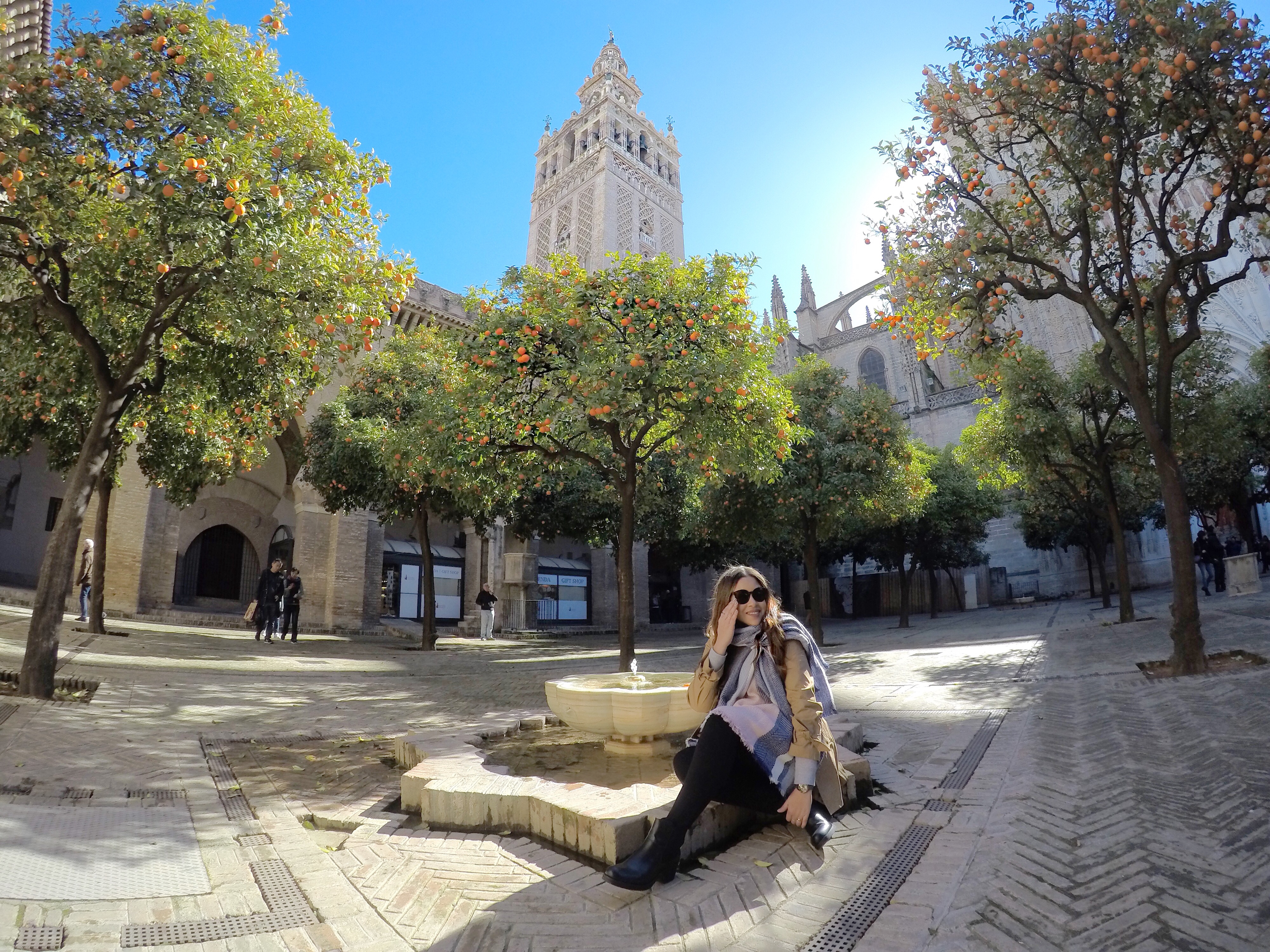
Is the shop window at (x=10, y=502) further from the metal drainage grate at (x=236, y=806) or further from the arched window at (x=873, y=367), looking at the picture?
the arched window at (x=873, y=367)

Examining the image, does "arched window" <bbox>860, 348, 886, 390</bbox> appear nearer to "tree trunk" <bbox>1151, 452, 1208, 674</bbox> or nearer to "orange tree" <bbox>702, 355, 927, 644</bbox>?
"orange tree" <bbox>702, 355, 927, 644</bbox>

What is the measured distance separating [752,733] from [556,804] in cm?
111

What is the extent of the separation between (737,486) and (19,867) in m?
14.1

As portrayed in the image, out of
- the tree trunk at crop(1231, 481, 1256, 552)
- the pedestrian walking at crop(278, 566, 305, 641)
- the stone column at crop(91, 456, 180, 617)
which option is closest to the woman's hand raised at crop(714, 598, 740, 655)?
the pedestrian walking at crop(278, 566, 305, 641)

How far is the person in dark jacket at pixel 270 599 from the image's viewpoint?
652 inches

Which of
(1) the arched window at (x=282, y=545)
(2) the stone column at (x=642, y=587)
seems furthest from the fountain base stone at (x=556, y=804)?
(2) the stone column at (x=642, y=587)

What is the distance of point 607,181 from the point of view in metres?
50.6

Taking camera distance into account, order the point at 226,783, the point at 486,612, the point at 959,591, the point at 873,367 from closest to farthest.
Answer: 1. the point at 226,783
2. the point at 486,612
3. the point at 959,591
4. the point at 873,367

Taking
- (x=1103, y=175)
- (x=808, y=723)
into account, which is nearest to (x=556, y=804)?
(x=808, y=723)

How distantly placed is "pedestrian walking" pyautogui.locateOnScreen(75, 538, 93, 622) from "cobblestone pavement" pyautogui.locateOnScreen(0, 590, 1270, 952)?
9276 mm

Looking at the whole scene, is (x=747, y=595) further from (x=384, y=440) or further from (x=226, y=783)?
(x=384, y=440)

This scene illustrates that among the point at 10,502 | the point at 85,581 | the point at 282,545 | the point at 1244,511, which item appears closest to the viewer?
the point at 85,581

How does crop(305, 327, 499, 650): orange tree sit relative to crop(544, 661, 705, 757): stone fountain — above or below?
above

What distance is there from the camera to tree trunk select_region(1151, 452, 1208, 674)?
7.89 meters
